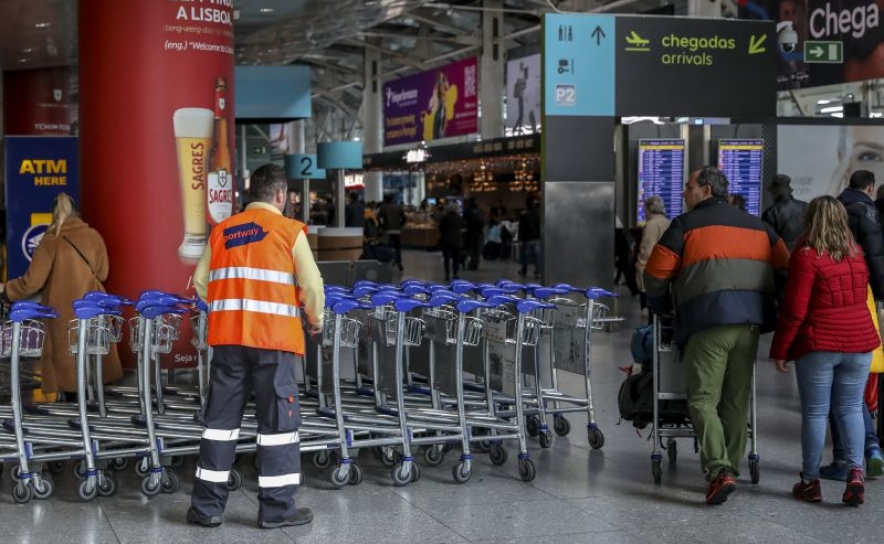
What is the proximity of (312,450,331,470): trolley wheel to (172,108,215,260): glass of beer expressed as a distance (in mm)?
3478

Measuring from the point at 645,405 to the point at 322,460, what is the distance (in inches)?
75.1

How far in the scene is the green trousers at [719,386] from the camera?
6.46 meters

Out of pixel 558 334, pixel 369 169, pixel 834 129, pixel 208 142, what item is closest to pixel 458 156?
pixel 369 169

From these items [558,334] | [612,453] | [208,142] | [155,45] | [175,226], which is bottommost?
[612,453]

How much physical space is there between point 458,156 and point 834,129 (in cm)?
1994

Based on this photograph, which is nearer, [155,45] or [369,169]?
[155,45]

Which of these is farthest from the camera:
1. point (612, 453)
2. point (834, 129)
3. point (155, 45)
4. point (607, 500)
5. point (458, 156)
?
point (458, 156)

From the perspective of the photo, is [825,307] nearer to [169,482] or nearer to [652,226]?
[169,482]

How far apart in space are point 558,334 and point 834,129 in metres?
8.81

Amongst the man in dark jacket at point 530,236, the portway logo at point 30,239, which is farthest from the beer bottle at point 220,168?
the man in dark jacket at point 530,236

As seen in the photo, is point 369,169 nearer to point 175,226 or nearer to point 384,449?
point 175,226

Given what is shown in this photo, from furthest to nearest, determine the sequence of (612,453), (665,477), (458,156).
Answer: (458,156) → (612,453) → (665,477)

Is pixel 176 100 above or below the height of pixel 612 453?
above

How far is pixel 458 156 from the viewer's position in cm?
3494
